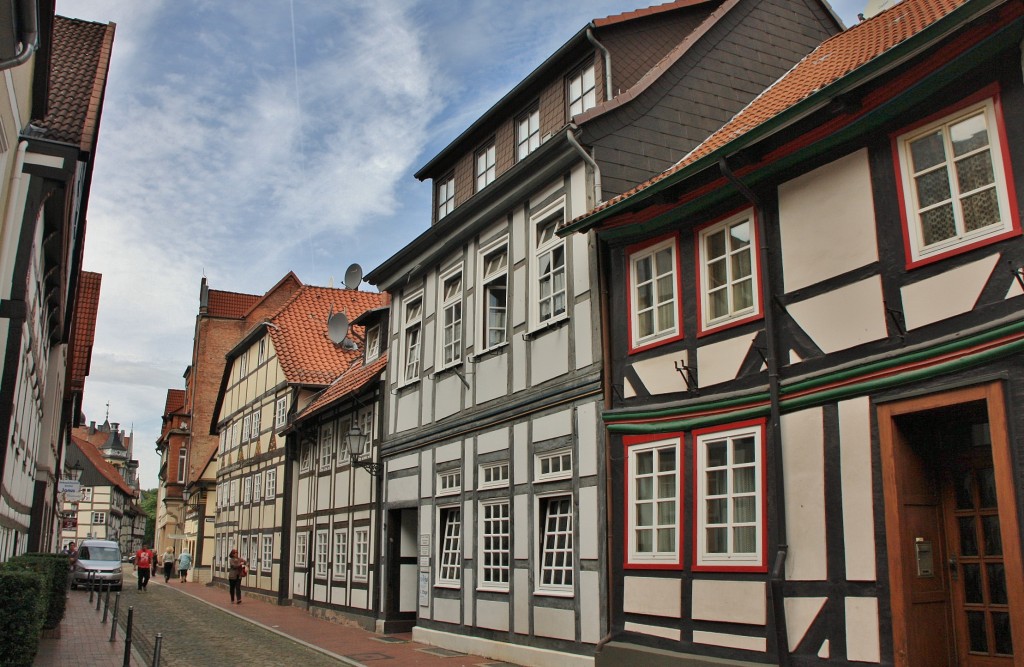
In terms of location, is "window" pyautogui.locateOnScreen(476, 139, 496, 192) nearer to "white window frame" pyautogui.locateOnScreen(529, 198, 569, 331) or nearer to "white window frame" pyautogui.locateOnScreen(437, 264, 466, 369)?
"white window frame" pyautogui.locateOnScreen(437, 264, 466, 369)

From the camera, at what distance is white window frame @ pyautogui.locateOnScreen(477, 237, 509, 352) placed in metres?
15.5

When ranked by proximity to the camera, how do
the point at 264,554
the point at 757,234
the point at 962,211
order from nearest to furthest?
the point at 962,211
the point at 757,234
the point at 264,554

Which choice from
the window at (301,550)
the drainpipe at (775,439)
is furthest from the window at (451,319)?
the window at (301,550)

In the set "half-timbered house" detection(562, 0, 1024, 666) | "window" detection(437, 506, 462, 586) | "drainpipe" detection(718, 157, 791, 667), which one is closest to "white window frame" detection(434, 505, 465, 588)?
"window" detection(437, 506, 462, 586)

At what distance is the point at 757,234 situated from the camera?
1012 cm

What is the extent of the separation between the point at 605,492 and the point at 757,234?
400 centimetres

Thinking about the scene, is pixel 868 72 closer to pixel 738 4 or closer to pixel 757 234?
pixel 757 234

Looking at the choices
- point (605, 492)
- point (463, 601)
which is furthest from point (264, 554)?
point (605, 492)

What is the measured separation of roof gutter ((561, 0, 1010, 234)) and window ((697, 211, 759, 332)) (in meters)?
0.75

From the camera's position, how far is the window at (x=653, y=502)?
10.9 meters

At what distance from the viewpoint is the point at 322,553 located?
2520cm

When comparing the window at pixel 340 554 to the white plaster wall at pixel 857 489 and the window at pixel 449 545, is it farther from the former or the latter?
the white plaster wall at pixel 857 489

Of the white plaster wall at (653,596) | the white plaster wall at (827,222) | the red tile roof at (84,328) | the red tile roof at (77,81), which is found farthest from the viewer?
the red tile roof at (84,328)

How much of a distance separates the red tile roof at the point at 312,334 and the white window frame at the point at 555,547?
16509 millimetres
